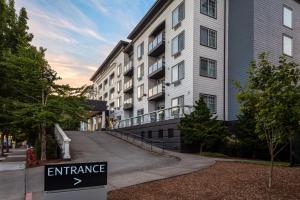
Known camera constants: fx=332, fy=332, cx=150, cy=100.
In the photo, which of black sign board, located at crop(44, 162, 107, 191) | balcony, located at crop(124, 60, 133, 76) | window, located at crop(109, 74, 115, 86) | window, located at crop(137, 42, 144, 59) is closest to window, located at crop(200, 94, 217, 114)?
window, located at crop(137, 42, 144, 59)

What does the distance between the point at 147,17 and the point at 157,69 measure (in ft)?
23.0

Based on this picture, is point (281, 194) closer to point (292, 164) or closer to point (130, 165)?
point (292, 164)

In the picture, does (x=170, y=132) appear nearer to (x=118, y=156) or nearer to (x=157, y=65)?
(x=118, y=156)

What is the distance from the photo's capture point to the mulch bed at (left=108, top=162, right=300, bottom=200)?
9688 mm

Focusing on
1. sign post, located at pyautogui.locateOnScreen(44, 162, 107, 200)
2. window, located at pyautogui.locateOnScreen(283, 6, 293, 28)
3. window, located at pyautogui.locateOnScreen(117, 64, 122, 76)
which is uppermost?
window, located at pyautogui.locateOnScreen(283, 6, 293, 28)

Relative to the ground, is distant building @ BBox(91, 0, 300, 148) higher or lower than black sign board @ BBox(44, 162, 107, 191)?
higher

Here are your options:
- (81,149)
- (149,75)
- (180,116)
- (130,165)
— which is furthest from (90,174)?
(149,75)

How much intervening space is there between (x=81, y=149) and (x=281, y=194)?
694 inches

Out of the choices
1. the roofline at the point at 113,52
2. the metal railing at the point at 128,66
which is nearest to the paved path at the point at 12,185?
the metal railing at the point at 128,66

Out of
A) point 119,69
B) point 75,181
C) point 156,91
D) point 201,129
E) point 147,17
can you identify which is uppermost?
point 147,17

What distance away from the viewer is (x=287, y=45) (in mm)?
31000

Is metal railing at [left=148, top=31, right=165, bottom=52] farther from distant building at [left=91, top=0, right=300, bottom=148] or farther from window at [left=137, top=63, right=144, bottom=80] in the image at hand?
window at [left=137, top=63, right=144, bottom=80]

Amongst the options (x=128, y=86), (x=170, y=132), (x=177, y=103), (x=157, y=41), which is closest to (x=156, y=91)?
(x=177, y=103)

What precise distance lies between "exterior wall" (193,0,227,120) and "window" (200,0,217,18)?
300 mm
